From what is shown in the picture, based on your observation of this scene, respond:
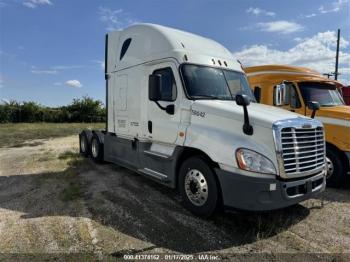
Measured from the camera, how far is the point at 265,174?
4340 millimetres

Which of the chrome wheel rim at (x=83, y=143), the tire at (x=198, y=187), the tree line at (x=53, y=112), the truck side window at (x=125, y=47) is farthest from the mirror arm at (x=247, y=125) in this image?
the tree line at (x=53, y=112)

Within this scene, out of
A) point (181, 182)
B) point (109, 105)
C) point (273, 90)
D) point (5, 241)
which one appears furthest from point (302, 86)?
point (5, 241)

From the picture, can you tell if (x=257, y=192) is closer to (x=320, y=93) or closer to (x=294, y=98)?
(x=294, y=98)

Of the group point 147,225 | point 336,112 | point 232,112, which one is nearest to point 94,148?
point 147,225

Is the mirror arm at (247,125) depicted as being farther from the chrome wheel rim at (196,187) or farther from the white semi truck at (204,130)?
the chrome wheel rim at (196,187)

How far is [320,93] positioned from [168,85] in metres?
4.54

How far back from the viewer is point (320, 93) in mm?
8016

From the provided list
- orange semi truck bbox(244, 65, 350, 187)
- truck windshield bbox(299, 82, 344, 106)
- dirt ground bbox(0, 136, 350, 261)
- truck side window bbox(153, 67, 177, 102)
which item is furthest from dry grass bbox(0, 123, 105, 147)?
truck windshield bbox(299, 82, 344, 106)

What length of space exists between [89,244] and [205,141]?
229cm

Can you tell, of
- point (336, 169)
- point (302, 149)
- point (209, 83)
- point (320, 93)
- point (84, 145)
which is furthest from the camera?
point (84, 145)

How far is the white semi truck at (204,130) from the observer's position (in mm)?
4375

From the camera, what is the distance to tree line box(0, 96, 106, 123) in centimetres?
3209

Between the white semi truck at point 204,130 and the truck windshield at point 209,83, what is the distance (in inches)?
0.8

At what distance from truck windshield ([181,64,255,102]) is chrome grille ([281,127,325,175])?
58.1 inches
